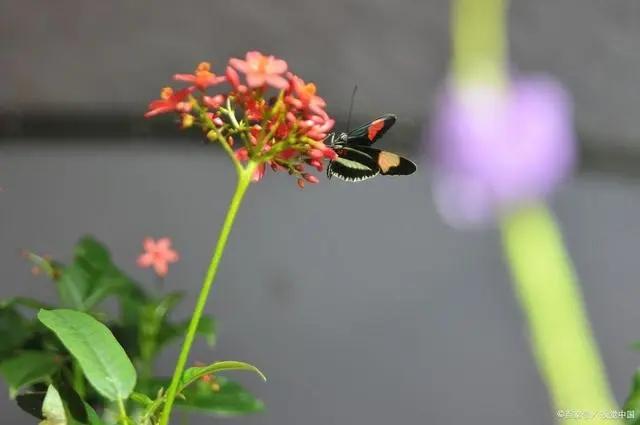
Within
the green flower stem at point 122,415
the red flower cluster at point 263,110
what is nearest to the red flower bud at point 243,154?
the red flower cluster at point 263,110

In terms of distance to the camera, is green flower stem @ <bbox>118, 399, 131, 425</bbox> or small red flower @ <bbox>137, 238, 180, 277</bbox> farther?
small red flower @ <bbox>137, 238, 180, 277</bbox>

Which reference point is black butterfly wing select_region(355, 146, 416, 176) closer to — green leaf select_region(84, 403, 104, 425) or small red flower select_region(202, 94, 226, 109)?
small red flower select_region(202, 94, 226, 109)

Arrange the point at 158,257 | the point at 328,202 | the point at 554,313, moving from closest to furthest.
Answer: the point at 158,257 < the point at 554,313 < the point at 328,202

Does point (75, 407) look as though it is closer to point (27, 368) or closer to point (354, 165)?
point (27, 368)

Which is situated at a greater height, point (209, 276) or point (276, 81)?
point (276, 81)

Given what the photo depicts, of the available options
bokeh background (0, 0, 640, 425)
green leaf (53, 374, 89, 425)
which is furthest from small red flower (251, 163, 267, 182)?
bokeh background (0, 0, 640, 425)

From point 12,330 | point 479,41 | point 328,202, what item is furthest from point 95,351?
point 479,41

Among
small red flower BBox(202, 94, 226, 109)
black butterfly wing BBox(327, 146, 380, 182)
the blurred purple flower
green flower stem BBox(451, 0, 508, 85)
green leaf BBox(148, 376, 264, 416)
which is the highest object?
green flower stem BBox(451, 0, 508, 85)
